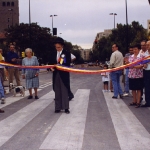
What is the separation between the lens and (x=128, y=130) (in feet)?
25.4

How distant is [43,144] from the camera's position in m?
6.55

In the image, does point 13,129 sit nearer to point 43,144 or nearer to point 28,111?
point 43,144

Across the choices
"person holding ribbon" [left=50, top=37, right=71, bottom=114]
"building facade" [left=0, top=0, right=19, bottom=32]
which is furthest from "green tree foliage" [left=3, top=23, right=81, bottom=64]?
"building facade" [left=0, top=0, right=19, bottom=32]

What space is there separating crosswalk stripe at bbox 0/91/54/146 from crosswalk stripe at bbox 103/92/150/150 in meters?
1.97

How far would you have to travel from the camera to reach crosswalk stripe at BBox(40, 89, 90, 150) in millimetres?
6461

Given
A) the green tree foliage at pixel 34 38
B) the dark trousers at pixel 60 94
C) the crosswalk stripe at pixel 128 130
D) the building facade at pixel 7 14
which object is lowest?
the crosswalk stripe at pixel 128 130

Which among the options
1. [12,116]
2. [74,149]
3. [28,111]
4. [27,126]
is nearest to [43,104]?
[28,111]

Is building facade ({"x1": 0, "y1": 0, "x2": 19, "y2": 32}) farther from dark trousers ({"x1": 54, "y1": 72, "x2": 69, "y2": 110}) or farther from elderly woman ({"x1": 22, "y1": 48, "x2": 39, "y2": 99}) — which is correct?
dark trousers ({"x1": 54, "y1": 72, "x2": 69, "y2": 110})

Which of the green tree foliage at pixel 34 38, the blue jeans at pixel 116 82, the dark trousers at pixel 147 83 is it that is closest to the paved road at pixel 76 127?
the dark trousers at pixel 147 83

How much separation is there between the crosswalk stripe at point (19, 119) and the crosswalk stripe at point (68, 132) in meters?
0.74

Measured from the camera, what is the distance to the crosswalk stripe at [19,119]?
7.51 m

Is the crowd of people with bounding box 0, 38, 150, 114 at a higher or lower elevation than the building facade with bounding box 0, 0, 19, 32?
lower

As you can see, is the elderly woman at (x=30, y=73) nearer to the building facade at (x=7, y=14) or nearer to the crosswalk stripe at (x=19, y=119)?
the crosswalk stripe at (x=19, y=119)

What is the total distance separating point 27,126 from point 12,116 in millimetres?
1484
